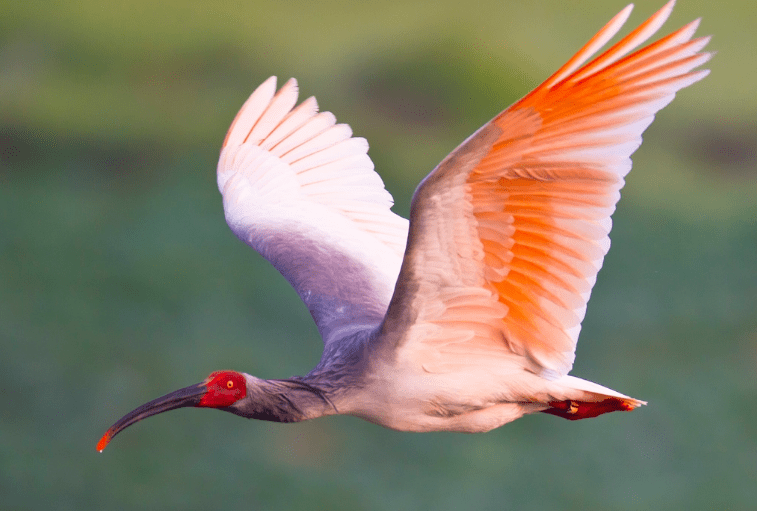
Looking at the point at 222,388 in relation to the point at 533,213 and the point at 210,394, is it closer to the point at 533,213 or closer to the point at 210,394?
the point at 210,394

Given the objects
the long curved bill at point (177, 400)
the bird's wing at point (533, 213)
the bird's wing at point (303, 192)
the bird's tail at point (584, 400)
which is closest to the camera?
the bird's wing at point (533, 213)

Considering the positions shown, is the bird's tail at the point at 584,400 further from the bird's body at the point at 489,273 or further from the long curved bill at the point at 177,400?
the long curved bill at the point at 177,400

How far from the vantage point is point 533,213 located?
142 inches

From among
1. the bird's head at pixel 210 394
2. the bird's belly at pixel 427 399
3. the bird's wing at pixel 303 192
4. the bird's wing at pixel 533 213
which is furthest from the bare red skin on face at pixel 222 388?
the bird's wing at pixel 303 192

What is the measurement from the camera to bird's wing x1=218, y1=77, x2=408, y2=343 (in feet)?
17.5

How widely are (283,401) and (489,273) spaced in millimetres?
975

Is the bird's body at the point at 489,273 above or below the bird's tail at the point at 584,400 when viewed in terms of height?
above

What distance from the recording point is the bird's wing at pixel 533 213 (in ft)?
10.9

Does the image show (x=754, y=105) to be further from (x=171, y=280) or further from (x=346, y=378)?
(x=346, y=378)

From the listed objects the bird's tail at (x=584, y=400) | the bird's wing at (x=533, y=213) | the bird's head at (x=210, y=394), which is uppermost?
the bird's wing at (x=533, y=213)

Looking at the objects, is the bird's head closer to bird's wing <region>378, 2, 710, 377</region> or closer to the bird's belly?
the bird's belly

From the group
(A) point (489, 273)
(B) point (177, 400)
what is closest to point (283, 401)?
(B) point (177, 400)

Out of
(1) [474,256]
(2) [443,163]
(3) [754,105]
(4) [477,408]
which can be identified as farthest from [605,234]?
(3) [754,105]

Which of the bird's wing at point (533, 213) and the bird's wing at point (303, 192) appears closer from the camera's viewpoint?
the bird's wing at point (533, 213)
